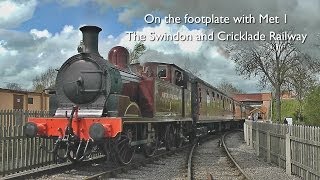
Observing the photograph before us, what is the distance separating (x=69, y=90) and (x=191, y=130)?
8.74 metres

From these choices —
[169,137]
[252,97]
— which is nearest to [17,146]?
[169,137]

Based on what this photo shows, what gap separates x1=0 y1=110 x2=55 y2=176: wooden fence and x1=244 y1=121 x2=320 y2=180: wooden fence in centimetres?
630

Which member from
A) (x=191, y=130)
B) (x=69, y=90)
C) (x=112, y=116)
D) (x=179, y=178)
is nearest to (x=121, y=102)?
(x=112, y=116)

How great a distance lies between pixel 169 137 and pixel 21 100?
12360 mm

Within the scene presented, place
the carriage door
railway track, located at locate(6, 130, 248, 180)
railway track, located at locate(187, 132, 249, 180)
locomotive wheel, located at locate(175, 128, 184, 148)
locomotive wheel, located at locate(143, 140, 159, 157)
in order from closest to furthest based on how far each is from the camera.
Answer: railway track, located at locate(6, 130, 248, 180) → railway track, located at locate(187, 132, 249, 180) → locomotive wheel, located at locate(143, 140, 159, 157) → locomotive wheel, located at locate(175, 128, 184, 148) → the carriage door

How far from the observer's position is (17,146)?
1013 cm

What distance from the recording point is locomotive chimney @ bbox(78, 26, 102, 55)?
10.9 meters

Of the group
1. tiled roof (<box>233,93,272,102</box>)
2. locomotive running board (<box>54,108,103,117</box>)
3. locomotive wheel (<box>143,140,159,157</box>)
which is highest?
tiled roof (<box>233,93,272,102</box>)

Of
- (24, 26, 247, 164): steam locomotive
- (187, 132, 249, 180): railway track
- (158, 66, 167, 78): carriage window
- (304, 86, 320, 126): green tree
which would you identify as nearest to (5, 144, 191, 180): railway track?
(24, 26, 247, 164): steam locomotive

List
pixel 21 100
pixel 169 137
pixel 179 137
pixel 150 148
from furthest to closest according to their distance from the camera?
pixel 21 100 → pixel 179 137 → pixel 169 137 → pixel 150 148

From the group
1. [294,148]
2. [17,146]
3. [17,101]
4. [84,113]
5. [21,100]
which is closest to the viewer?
[17,146]

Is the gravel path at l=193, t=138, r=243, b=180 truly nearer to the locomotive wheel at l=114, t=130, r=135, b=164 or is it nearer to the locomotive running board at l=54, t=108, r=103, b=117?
the locomotive wheel at l=114, t=130, r=135, b=164

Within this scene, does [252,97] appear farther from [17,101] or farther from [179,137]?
[179,137]

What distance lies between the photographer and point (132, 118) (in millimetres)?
10703
